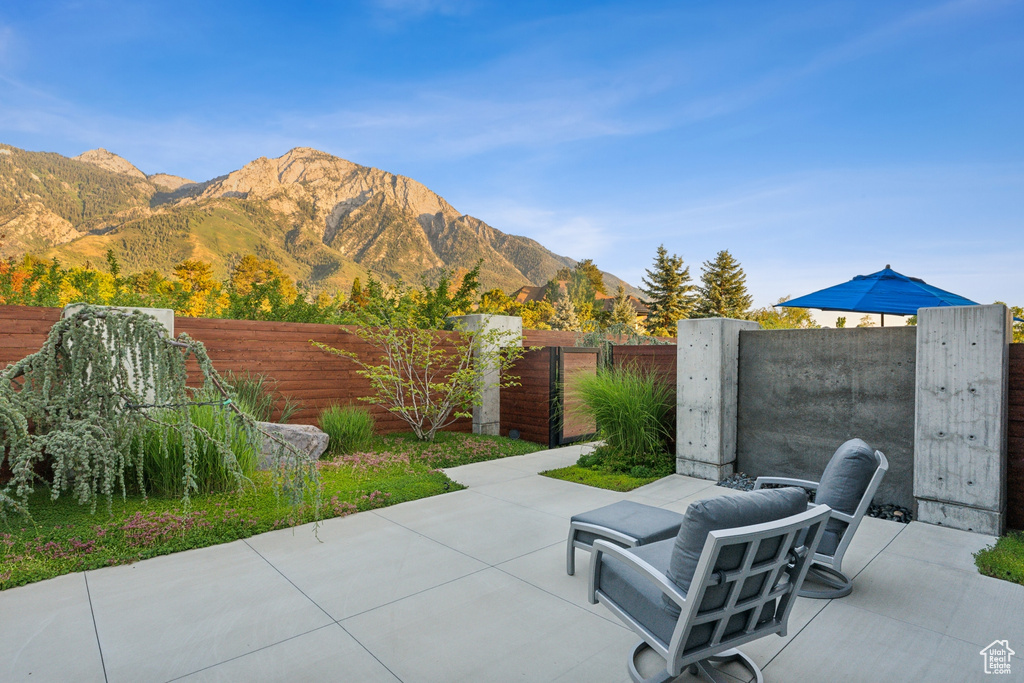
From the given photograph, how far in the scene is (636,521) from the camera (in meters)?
3.10

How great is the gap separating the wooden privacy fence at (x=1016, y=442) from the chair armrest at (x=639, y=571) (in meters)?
3.87

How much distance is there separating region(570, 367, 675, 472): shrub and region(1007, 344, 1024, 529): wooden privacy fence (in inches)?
116

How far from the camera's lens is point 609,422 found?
20.4 ft

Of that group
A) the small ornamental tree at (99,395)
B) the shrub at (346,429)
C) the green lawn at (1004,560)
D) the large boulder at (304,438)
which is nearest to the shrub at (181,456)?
the small ornamental tree at (99,395)

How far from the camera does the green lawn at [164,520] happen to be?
3.24 m

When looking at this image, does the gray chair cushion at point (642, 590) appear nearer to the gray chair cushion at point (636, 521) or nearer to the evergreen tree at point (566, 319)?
the gray chair cushion at point (636, 521)

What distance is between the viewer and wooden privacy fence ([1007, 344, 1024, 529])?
3.90 metres

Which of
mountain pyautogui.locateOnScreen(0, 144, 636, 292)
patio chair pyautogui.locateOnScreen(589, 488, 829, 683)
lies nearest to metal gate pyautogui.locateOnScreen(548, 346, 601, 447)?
patio chair pyautogui.locateOnScreen(589, 488, 829, 683)

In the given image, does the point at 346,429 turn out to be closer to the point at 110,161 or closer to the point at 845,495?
the point at 845,495

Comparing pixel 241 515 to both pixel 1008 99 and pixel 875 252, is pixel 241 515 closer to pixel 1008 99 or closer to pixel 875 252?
pixel 1008 99

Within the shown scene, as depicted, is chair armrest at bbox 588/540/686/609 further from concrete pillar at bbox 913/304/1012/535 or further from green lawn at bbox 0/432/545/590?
concrete pillar at bbox 913/304/1012/535

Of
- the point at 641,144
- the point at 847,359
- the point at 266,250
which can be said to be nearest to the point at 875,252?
the point at 641,144

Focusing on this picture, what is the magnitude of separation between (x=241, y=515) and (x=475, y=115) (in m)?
54.9

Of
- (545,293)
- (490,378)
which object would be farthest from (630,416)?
(545,293)
